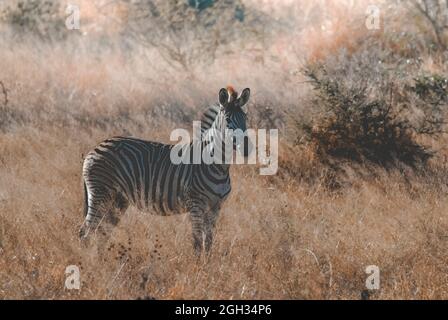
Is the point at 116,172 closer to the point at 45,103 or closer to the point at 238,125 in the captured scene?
the point at 238,125

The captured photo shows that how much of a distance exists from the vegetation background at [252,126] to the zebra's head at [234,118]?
0.87 meters

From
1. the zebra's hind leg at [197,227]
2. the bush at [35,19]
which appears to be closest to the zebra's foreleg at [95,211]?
the zebra's hind leg at [197,227]

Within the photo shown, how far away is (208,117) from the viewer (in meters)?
6.64

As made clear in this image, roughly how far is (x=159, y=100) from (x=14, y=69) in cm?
270

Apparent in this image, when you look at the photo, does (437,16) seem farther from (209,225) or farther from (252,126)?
(209,225)

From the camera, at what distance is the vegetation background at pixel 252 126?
6.07m

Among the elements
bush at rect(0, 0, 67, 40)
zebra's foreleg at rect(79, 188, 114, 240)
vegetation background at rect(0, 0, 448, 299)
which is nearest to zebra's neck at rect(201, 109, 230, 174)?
vegetation background at rect(0, 0, 448, 299)

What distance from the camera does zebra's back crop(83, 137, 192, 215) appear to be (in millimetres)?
6535

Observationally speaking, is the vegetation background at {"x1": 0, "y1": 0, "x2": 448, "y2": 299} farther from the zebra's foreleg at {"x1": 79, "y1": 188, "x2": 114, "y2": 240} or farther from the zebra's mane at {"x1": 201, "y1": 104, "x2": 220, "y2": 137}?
the zebra's mane at {"x1": 201, "y1": 104, "x2": 220, "y2": 137}

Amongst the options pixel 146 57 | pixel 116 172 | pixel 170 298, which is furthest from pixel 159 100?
pixel 170 298

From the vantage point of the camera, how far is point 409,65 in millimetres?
12016

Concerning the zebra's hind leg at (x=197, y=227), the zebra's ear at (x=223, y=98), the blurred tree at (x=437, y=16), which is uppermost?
the blurred tree at (x=437, y=16)

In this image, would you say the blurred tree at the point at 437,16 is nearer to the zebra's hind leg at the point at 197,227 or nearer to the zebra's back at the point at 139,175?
the zebra's back at the point at 139,175

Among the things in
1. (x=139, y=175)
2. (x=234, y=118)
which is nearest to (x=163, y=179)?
(x=139, y=175)
